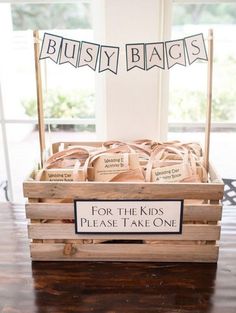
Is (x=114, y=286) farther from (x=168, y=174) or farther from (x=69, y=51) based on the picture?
(x=69, y=51)

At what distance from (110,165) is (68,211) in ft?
0.59

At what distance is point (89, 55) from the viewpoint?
100 cm

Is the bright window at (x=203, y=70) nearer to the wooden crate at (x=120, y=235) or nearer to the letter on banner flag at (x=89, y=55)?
the letter on banner flag at (x=89, y=55)

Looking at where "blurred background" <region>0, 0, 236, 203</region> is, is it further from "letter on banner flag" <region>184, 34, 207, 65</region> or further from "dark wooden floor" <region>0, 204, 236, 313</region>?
"dark wooden floor" <region>0, 204, 236, 313</region>

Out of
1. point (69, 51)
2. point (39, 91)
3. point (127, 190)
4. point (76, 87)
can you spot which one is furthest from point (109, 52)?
point (76, 87)

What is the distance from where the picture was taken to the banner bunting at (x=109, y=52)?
99cm

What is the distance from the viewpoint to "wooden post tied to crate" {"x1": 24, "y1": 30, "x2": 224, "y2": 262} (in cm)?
84

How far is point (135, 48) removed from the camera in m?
1.07

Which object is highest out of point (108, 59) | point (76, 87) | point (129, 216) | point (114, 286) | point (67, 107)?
point (108, 59)

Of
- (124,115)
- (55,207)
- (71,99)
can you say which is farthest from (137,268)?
(71,99)

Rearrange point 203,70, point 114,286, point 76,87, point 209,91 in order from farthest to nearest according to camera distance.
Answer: point 76,87
point 203,70
point 209,91
point 114,286

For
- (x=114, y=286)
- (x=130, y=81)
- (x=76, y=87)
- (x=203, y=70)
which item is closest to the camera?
(x=114, y=286)

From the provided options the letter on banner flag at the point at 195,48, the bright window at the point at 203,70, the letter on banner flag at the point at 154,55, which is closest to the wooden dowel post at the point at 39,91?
the letter on banner flag at the point at 154,55

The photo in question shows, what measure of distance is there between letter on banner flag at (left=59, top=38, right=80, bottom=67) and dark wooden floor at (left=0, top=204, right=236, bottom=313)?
1.80 feet
